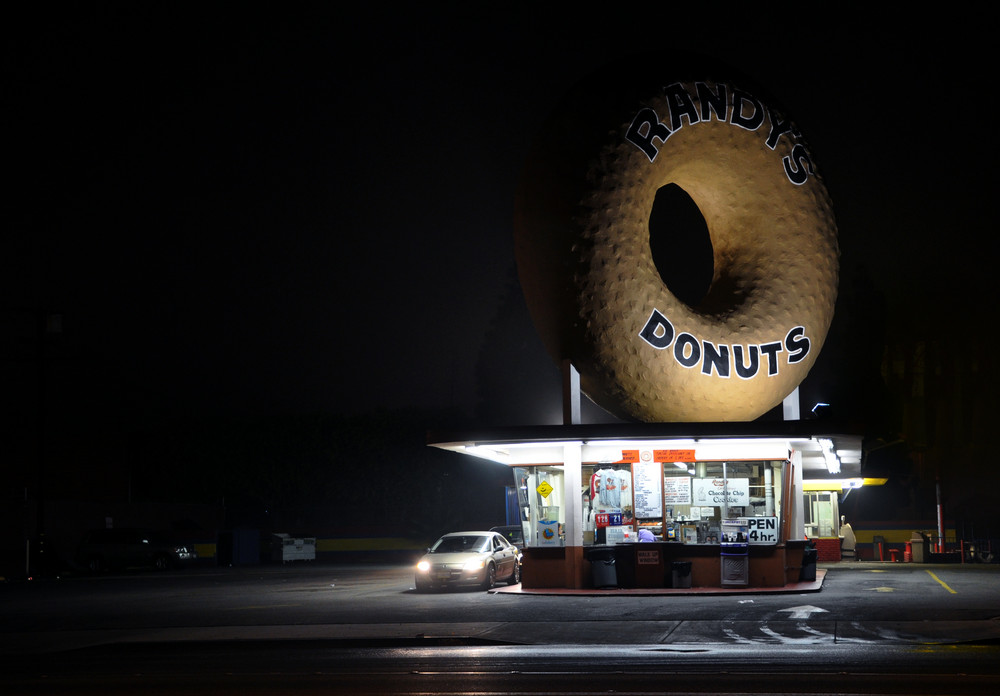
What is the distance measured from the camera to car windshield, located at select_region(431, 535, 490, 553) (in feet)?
92.0

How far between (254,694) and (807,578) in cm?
1807

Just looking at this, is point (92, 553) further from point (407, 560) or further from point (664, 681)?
point (664, 681)

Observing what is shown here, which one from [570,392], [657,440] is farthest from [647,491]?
[570,392]

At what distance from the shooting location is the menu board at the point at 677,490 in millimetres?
24703

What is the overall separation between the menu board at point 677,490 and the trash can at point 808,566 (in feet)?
10.8

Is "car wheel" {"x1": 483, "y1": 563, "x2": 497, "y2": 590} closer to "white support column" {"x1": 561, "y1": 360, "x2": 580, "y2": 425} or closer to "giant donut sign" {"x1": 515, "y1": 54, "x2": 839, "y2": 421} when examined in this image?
"white support column" {"x1": 561, "y1": 360, "x2": 580, "y2": 425}

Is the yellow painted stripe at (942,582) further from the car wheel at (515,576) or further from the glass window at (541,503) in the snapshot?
the car wheel at (515,576)

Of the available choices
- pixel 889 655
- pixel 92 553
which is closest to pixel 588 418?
pixel 92 553

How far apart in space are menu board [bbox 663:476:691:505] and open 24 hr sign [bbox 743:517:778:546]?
147cm

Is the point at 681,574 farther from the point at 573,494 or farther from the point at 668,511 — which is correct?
the point at 573,494

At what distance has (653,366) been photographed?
23203mm

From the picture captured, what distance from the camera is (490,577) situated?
89.8ft

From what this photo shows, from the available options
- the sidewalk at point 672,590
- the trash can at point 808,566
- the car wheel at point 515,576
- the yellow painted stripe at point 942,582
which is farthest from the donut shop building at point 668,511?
the car wheel at point 515,576

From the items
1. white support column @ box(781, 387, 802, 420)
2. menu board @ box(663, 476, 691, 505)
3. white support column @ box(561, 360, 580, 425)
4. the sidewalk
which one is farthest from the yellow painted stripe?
white support column @ box(561, 360, 580, 425)
